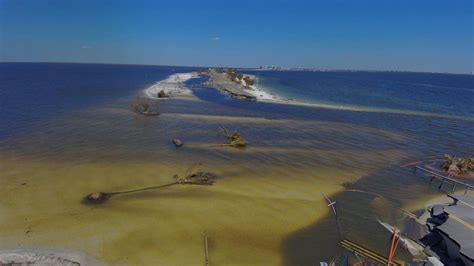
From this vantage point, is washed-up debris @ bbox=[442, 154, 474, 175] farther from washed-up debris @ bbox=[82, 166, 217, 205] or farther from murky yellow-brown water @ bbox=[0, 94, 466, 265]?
washed-up debris @ bbox=[82, 166, 217, 205]

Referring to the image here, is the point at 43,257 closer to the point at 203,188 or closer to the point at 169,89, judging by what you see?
the point at 203,188

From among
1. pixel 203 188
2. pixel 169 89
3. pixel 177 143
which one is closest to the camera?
pixel 203 188

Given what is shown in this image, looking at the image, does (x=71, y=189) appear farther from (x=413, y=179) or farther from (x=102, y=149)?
(x=413, y=179)

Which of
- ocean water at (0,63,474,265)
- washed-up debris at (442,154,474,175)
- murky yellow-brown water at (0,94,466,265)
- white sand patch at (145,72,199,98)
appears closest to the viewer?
murky yellow-brown water at (0,94,466,265)

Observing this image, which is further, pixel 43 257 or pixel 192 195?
pixel 192 195

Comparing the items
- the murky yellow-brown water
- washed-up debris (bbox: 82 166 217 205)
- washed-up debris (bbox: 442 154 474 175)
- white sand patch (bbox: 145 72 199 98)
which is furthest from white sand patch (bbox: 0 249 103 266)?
white sand patch (bbox: 145 72 199 98)

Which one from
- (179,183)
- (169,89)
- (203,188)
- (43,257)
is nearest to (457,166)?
(203,188)

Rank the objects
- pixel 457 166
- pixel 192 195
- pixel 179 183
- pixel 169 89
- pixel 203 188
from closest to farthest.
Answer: pixel 192 195
pixel 203 188
pixel 179 183
pixel 457 166
pixel 169 89

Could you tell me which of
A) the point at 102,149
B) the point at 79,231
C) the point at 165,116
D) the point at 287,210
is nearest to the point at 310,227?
the point at 287,210
